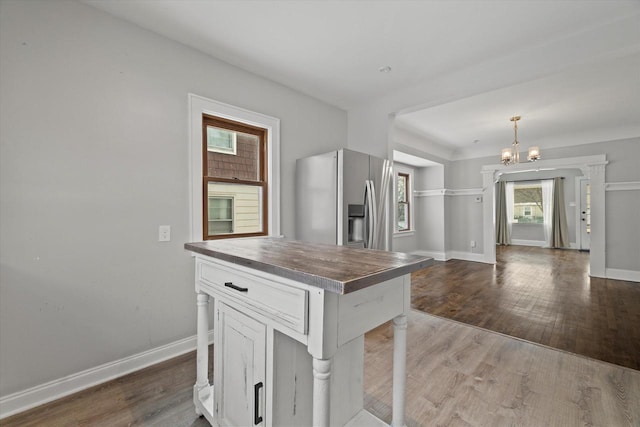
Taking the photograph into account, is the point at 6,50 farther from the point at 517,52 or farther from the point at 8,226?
the point at 517,52

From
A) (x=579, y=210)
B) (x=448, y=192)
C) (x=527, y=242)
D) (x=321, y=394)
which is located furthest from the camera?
(x=527, y=242)

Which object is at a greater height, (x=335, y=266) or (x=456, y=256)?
(x=335, y=266)

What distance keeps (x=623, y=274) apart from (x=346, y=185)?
533cm

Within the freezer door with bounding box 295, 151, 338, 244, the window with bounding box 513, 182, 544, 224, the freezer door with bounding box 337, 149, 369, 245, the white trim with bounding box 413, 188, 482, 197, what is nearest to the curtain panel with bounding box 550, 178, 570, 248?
the window with bounding box 513, 182, 544, 224

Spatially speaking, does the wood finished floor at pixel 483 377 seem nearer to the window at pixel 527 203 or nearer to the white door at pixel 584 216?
the white door at pixel 584 216

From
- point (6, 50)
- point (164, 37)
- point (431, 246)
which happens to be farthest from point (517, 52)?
point (431, 246)

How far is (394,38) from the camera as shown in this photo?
2145 millimetres

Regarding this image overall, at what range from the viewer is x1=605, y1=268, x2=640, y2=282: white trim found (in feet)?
14.3

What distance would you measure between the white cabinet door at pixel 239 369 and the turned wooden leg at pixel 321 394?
26 cm

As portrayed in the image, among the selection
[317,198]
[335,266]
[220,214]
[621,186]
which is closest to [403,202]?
[621,186]

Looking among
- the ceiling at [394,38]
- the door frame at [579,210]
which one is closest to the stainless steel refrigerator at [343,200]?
the ceiling at [394,38]

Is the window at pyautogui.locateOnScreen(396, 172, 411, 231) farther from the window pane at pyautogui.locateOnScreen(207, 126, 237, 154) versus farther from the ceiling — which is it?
the window pane at pyautogui.locateOnScreen(207, 126, 237, 154)

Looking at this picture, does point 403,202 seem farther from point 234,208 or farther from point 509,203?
point 509,203

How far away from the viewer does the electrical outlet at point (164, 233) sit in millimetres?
2076
